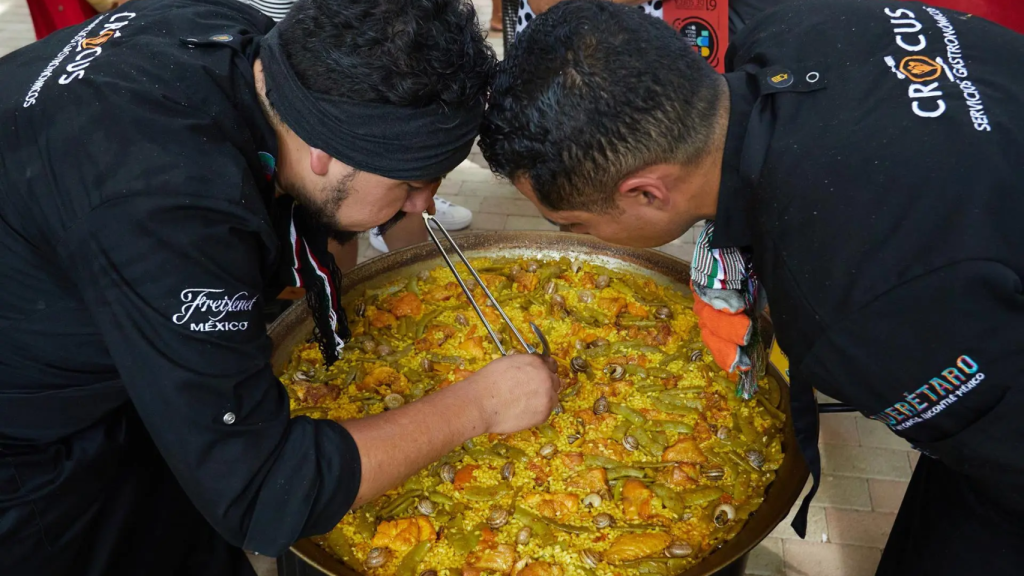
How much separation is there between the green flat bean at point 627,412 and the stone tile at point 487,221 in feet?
9.83

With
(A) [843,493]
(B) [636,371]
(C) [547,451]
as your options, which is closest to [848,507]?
(A) [843,493]

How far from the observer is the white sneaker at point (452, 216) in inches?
203

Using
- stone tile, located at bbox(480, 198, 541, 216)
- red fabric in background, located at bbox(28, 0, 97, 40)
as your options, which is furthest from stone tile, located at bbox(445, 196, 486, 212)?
red fabric in background, located at bbox(28, 0, 97, 40)

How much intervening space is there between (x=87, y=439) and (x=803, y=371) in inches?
69.7

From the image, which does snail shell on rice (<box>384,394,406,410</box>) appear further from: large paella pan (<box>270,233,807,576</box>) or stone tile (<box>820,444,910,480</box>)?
stone tile (<box>820,444,910,480</box>)

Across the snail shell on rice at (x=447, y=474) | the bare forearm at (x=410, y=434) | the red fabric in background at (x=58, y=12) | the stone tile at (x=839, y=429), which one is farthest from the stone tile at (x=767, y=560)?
the red fabric in background at (x=58, y=12)

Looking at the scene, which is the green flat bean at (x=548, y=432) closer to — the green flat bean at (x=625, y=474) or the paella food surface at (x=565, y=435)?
the paella food surface at (x=565, y=435)

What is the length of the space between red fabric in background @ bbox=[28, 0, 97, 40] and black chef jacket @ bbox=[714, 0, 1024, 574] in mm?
3410

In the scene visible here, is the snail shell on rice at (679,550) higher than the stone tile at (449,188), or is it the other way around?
the snail shell on rice at (679,550)

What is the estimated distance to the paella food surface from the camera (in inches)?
77.1

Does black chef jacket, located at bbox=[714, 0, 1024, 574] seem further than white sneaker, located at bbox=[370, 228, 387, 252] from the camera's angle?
No

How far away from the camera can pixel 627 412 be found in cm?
233

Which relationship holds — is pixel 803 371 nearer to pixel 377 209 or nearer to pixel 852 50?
pixel 852 50

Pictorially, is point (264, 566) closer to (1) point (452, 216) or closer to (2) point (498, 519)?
(2) point (498, 519)
